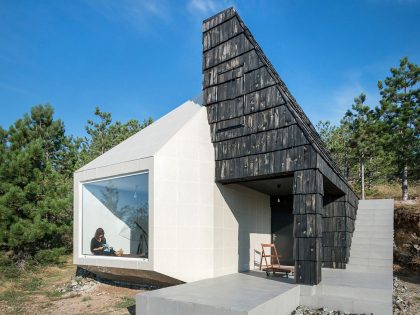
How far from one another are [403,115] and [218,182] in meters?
14.9

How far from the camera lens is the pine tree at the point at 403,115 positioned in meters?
18.5

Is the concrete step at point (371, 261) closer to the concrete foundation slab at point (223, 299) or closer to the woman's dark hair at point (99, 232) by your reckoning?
the concrete foundation slab at point (223, 299)

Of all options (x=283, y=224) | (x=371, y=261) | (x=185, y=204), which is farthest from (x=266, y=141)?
(x=371, y=261)

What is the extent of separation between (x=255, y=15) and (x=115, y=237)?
325 inches

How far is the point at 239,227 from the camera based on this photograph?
34.7ft

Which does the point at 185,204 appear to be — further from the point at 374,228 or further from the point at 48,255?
the point at 48,255

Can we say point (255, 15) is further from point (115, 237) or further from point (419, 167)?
point (419, 167)

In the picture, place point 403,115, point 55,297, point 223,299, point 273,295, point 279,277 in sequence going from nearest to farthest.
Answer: point 223,299 → point 273,295 → point 279,277 → point 55,297 → point 403,115

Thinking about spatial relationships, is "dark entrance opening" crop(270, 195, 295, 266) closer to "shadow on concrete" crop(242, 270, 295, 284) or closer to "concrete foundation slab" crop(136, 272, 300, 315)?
"shadow on concrete" crop(242, 270, 295, 284)

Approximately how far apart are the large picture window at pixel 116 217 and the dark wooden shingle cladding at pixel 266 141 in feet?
7.89

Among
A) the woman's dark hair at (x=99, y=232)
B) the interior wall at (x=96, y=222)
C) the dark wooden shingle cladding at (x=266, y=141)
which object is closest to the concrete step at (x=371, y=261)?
the dark wooden shingle cladding at (x=266, y=141)

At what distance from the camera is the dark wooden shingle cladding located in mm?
7715

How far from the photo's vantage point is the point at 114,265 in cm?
896

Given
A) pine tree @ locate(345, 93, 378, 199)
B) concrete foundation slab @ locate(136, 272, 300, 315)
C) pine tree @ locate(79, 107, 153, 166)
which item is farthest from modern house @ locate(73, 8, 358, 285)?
pine tree @ locate(79, 107, 153, 166)
